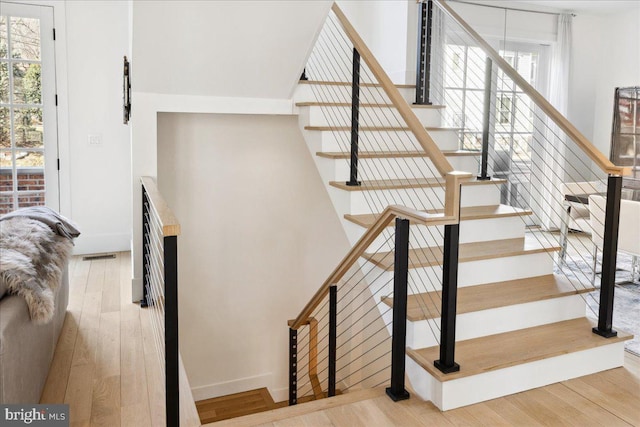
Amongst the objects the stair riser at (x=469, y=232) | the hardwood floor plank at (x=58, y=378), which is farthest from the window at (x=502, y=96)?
the hardwood floor plank at (x=58, y=378)

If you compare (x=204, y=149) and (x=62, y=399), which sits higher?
(x=204, y=149)

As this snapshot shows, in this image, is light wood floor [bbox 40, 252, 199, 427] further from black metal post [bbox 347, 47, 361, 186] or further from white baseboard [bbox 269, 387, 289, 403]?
white baseboard [bbox 269, 387, 289, 403]

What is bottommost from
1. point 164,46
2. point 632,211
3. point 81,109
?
point 632,211

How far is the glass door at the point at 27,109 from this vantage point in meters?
4.91

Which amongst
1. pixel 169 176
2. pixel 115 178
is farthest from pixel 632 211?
pixel 115 178

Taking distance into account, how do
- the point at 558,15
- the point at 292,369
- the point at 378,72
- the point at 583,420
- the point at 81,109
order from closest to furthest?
the point at 583,420, the point at 378,72, the point at 292,369, the point at 81,109, the point at 558,15

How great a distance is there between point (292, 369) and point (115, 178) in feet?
8.96

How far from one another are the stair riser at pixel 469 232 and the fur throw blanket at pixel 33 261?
5.46 ft

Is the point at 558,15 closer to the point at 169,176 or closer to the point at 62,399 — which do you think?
the point at 169,176

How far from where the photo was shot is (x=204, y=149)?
454cm

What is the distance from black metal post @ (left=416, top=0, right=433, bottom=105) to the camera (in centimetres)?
416

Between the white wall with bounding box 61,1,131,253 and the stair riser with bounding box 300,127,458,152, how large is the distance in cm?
218

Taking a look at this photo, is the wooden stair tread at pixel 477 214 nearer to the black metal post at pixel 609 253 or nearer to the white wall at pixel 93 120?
the black metal post at pixel 609 253

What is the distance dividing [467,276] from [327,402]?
114cm
